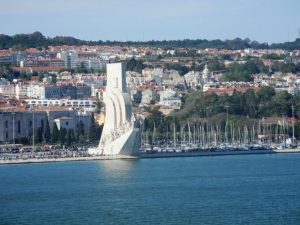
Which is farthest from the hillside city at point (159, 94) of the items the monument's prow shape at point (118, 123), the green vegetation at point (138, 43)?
the monument's prow shape at point (118, 123)

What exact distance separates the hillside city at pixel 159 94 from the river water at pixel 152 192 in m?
13.2

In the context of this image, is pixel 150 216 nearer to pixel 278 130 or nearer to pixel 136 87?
pixel 278 130

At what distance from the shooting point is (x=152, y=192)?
4319cm

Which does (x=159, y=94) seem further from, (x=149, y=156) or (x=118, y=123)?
(x=118, y=123)

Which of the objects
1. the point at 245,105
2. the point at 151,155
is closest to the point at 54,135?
the point at 151,155

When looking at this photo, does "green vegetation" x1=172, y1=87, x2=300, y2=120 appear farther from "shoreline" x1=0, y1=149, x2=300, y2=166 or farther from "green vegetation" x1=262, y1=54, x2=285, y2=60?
"green vegetation" x1=262, y1=54, x2=285, y2=60

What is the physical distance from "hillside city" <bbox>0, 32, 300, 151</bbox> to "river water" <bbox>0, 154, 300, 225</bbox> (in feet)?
43.2

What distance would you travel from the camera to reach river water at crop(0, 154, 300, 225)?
36.8m

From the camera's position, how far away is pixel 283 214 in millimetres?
36781

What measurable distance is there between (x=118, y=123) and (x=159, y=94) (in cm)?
3721

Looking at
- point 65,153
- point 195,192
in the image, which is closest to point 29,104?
point 65,153

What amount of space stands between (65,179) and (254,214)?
12.8 meters

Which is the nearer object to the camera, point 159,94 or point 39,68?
point 159,94

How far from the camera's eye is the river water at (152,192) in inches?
1451
